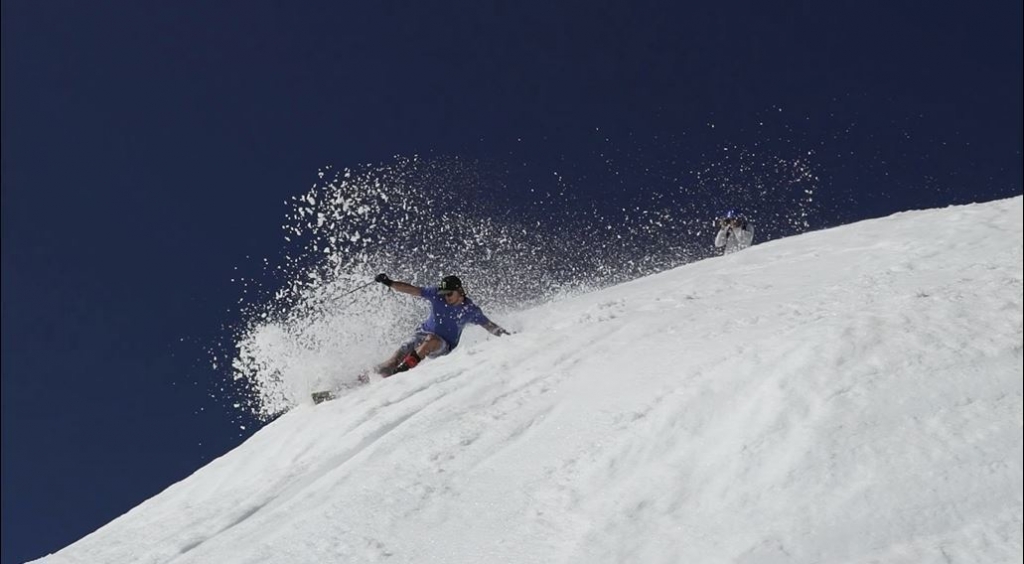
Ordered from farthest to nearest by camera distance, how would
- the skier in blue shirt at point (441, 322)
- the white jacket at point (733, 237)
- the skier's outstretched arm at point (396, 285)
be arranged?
the white jacket at point (733, 237)
the skier in blue shirt at point (441, 322)
the skier's outstretched arm at point (396, 285)

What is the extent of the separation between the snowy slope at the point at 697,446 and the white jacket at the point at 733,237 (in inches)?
348

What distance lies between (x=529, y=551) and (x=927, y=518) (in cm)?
241

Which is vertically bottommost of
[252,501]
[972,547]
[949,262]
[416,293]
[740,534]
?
[972,547]

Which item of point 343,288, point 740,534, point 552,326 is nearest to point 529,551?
point 740,534

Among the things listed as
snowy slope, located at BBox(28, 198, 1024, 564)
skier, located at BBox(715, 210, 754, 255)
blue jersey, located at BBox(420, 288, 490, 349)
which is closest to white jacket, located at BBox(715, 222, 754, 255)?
skier, located at BBox(715, 210, 754, 255)

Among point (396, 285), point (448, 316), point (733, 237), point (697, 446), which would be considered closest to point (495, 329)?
point (448, 316)

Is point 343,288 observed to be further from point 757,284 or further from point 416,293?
point 757,284

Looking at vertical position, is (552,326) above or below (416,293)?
below

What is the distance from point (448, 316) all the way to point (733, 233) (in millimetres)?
8861

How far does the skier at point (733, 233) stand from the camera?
61.4 ft

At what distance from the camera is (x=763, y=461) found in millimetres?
5719

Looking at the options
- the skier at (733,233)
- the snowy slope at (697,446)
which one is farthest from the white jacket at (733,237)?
the snowy slope at (697,446)

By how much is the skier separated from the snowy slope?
8874mm

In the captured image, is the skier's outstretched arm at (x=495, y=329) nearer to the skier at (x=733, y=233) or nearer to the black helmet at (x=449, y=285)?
the black helmet at (x=449, y=285)
